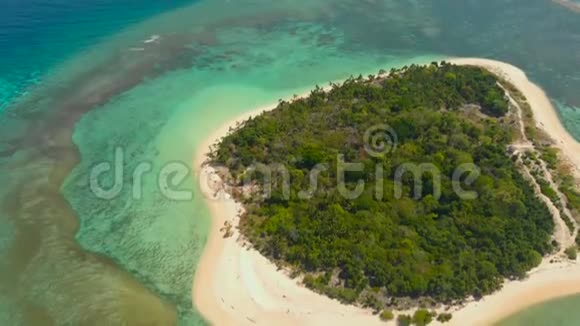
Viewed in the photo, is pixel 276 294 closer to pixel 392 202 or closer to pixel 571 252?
pixel 392 202

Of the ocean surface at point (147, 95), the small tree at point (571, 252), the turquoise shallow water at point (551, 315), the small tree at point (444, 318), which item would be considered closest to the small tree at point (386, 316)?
the small tree at point (444, 318)

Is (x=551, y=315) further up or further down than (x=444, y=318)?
further down

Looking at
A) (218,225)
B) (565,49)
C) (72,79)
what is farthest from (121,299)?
(565,49)

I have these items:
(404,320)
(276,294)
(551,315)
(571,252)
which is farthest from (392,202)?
(571,252)

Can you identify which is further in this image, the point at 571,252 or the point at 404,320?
the point at 571,252

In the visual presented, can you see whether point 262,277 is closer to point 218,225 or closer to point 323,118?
point 218,225

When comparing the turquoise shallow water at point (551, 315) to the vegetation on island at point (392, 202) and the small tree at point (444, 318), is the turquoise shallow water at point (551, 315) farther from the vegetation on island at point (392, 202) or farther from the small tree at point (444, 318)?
the small tree at point (444, 318)
